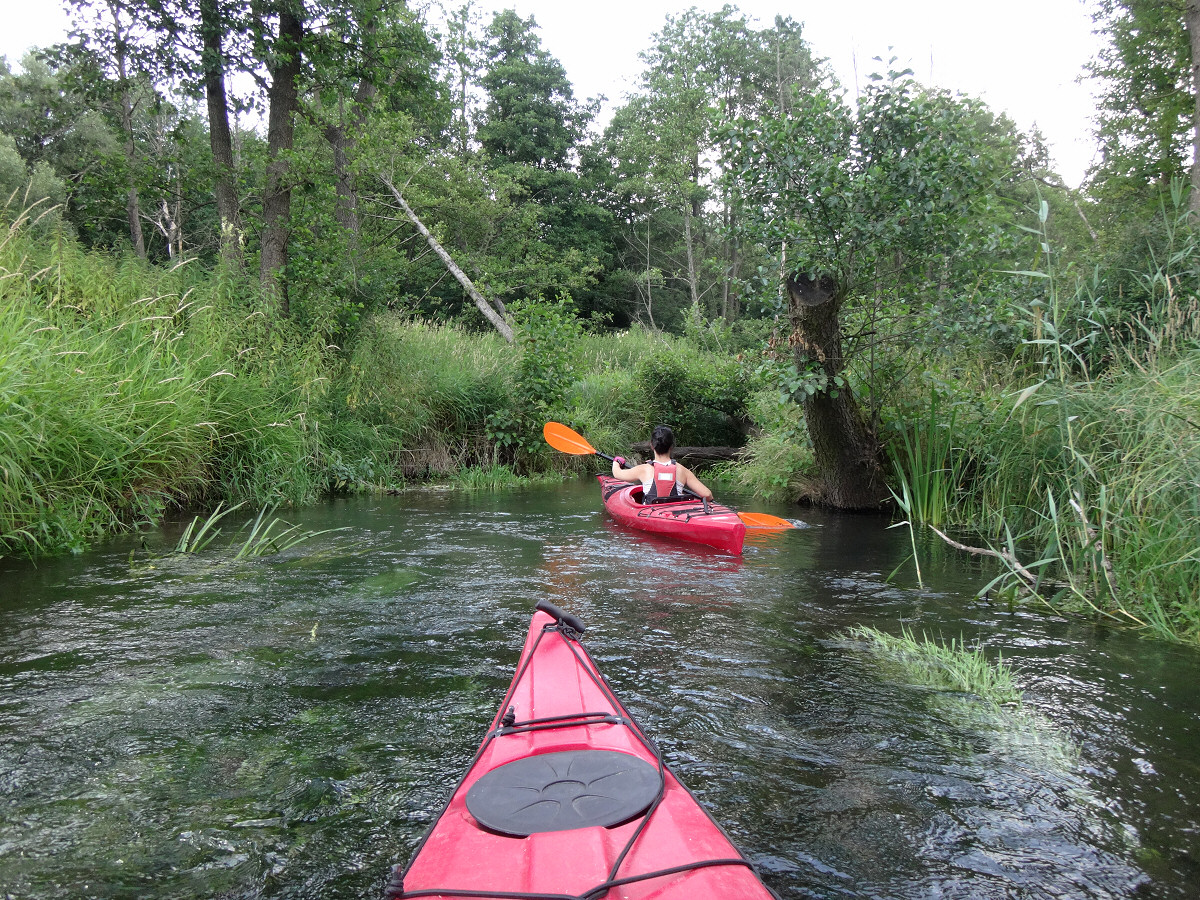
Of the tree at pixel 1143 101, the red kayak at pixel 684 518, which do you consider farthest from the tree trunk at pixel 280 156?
the tree at pixel 1143 101

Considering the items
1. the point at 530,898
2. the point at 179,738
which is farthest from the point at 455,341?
A: the point at 530,898

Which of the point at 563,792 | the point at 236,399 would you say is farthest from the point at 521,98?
the point at 563,792

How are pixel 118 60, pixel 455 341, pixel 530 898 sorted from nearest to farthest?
1. pixel 530 898
2. pixel 118 60
3. pixel 455 341

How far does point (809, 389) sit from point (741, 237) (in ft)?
6.23

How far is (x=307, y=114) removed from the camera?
10102 mm

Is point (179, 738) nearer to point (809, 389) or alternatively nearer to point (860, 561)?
point (860, 561)

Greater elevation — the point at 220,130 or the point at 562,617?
the point at 220,130

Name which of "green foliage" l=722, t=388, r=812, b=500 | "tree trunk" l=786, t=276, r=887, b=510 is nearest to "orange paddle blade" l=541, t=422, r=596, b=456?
"green foliage" l=722, t=388, r=812, b=500

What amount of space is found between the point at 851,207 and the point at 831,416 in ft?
6.50

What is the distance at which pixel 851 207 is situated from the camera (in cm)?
720

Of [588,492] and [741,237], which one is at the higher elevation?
[741,237]

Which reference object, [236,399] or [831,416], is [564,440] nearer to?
[831,416]

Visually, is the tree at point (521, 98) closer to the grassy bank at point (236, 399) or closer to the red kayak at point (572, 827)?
the grassy bank at point (236, 399)

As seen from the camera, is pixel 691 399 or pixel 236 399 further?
pixel 691 399
